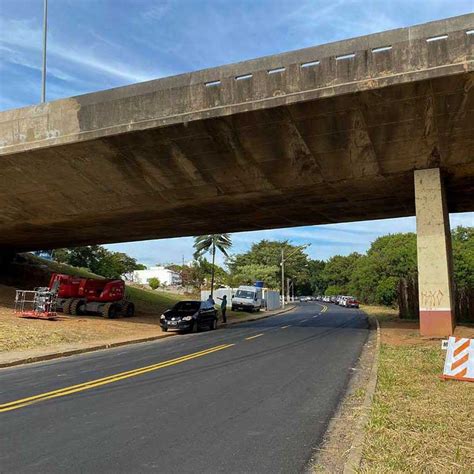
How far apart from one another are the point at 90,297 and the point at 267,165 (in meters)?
15.4

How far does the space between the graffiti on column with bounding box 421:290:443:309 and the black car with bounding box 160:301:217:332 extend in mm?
10641

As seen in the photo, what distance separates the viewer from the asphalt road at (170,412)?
207 inches

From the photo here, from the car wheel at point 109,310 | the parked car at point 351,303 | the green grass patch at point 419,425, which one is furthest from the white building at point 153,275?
the green grass patch at point 419,425

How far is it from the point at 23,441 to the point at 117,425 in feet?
3.89

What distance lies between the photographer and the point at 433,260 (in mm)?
18562

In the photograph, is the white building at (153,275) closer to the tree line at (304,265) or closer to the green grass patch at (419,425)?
the tree line at (304,265)

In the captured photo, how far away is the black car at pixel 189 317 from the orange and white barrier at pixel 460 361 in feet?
51.0

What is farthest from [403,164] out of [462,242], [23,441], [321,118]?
[462,242]

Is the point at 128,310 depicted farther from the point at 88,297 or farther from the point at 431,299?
the point at 431,299

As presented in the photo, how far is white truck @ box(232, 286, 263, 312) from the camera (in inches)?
1838

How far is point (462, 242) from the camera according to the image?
218 feet

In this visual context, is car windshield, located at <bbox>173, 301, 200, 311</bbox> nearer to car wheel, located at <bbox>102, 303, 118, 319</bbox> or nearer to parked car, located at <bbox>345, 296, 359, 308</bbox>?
car wheel, located at <bbox>102, 303, 118, 319</bbox>

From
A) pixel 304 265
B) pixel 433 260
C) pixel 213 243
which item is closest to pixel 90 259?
pixel 213 243

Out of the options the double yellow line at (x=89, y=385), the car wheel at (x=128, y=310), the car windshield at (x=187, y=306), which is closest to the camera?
the double yellow line at (x=89, y=385)
